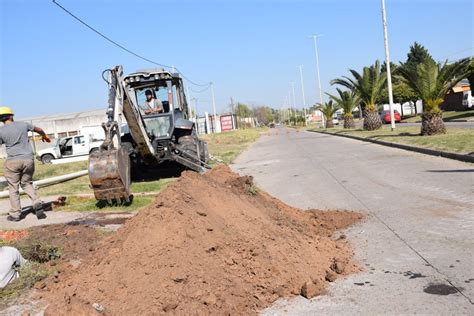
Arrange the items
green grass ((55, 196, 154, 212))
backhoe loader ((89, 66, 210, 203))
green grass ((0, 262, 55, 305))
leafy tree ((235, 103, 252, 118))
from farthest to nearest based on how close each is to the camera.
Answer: leafy tree ((235, 103, 252, 118)) → backhoe loader ((89, 66, 210, 203)) → green grass ((55, 196, 154, 212)) → green grass ((0, 262, 55, 305))

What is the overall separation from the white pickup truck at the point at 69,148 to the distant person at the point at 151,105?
18.8 metres

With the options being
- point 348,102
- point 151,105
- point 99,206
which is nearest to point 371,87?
point 348,102

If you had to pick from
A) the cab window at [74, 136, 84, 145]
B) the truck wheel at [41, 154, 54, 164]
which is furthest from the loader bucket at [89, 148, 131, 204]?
the truck wheel at [41, 154, 54, 164]

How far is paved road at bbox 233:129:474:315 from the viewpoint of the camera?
4.52 meters

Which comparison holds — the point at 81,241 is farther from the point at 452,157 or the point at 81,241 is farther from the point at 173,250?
the point at 452,157

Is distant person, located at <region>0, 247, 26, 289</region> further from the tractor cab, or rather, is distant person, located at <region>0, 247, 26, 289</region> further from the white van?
the white van

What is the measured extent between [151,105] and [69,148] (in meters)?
21.2

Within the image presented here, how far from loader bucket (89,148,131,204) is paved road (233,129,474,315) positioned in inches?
134

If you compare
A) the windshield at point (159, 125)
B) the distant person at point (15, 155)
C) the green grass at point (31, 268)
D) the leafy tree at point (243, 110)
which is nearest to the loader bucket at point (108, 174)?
the distant person at point (15, 155)

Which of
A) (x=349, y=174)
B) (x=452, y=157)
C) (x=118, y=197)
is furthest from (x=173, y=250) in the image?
(x=452, y=157)

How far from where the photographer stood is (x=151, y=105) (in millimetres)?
14805

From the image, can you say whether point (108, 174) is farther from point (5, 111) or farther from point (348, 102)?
point (348, 102)

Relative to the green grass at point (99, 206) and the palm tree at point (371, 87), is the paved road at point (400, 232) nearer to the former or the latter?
the green grass at point (99, 206)

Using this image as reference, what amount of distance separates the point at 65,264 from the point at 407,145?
54.0 feet
